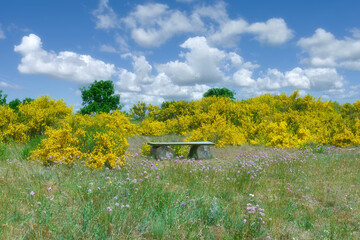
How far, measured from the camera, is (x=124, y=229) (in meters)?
2.97

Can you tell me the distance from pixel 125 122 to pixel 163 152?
13.3 feet

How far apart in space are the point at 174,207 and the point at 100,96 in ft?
67.8

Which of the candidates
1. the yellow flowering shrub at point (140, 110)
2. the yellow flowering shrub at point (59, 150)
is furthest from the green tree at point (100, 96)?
the yellow flowering shrub at point (59, 150)

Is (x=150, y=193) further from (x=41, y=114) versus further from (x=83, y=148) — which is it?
(x=41, y=114)

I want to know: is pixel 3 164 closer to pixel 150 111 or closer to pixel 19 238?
pixel 19 238

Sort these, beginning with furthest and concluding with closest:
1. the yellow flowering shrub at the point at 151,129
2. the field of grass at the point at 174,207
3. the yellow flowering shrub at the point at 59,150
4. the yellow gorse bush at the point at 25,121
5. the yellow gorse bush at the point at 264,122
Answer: the yellow flowering shrub at the point at 151,129
the yellow gorse bush at the point at 264,122
the yellow gorse bush at the point at 25,121
the yellow flowering shrub at the point at 59,150
the field of grass at the point at 174,207

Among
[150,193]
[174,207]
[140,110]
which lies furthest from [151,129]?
[174,207]

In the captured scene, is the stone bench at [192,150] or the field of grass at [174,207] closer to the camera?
the field of grass at [174,207]

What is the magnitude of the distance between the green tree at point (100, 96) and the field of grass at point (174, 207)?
17046mm

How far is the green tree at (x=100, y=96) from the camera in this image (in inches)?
874

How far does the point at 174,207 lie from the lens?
3.36 meters

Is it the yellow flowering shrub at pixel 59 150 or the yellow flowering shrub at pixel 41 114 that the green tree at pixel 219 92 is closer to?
the yellow flowering shrub at pixel 41 114

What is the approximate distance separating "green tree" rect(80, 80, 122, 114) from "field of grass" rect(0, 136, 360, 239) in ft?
55.9

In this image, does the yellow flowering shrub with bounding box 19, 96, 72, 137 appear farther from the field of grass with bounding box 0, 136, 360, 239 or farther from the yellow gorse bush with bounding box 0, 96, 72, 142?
the field of grass with bounding box 0, 136, 360, 239
